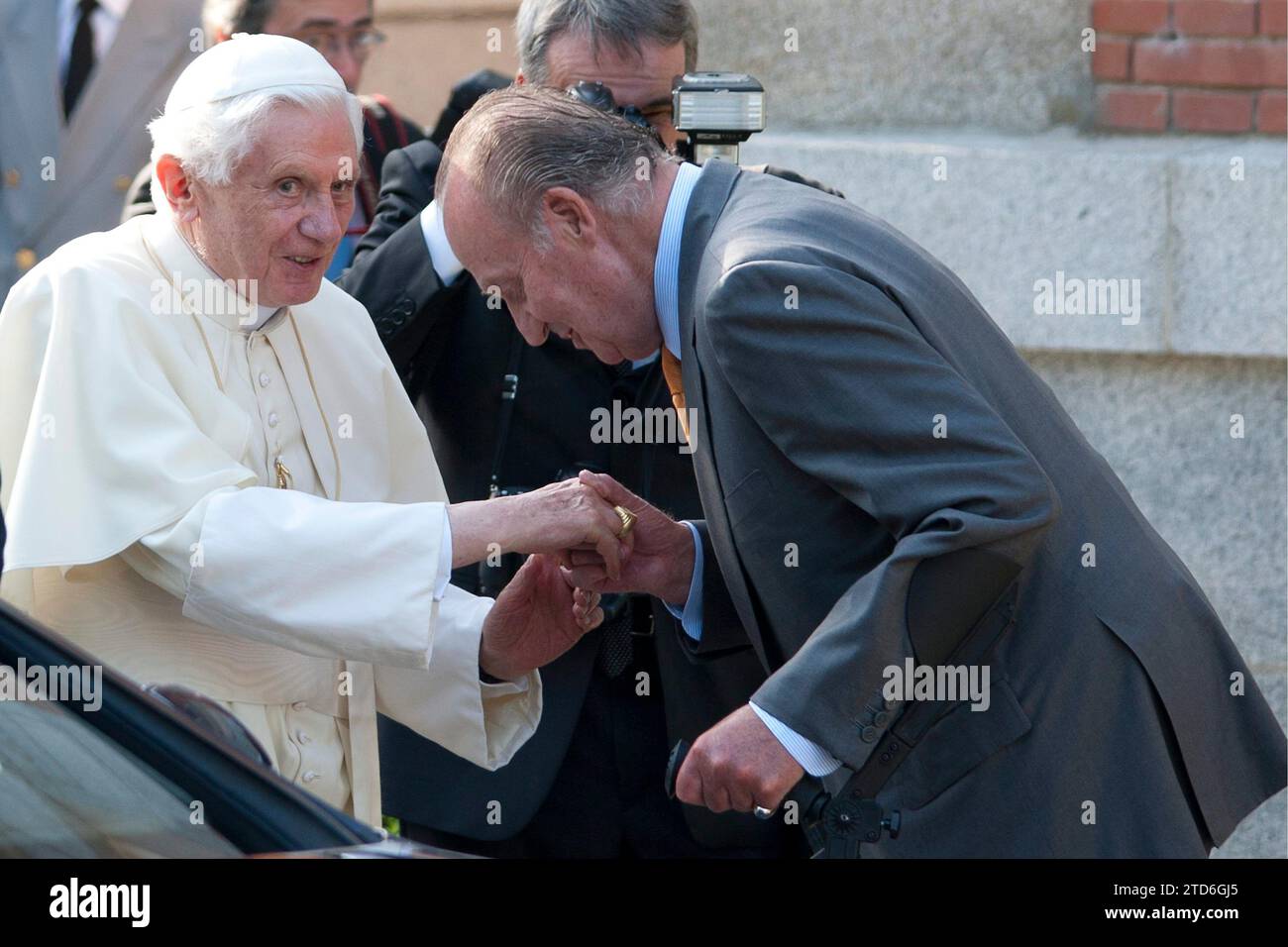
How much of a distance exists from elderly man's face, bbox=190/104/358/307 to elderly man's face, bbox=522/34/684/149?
2.49 feet

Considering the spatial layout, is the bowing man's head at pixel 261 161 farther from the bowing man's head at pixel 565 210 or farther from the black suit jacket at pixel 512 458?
the black suit jacket at pixel 512 458

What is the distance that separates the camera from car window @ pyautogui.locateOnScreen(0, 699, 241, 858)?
2004mm

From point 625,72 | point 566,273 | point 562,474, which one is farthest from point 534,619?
point 625,72

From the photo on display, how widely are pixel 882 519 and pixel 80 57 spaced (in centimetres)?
375

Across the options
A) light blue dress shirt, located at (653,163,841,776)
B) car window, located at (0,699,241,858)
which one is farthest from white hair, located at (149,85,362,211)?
car window, located at (0,699,241,858)

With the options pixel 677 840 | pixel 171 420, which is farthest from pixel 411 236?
pixel 677 840

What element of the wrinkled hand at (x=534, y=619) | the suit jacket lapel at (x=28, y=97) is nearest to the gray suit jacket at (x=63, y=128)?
the suit jacket lapel at (x=28, y=97)

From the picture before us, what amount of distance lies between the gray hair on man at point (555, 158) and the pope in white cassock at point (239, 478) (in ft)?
0.96

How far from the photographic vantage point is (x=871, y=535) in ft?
8.29

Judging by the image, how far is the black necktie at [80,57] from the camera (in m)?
5.28

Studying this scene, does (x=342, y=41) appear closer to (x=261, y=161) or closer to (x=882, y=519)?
(x=261, y=161)

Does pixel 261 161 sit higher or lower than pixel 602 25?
lower

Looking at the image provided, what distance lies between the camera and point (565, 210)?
8.77 ft
